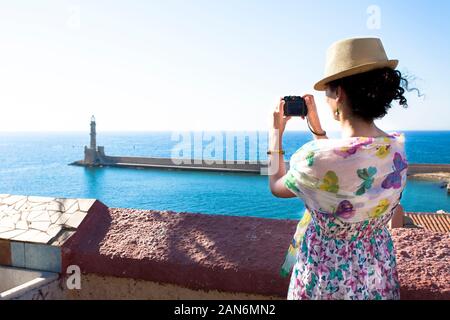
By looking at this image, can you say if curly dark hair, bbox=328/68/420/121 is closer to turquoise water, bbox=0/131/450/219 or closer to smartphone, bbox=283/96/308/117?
smartphone, bbox=283/96/308/117

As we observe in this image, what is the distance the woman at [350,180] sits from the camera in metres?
1.26

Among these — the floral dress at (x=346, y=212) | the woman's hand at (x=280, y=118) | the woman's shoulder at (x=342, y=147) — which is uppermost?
the woman's hand at (x=280, y=118)

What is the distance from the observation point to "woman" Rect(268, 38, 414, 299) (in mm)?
1259

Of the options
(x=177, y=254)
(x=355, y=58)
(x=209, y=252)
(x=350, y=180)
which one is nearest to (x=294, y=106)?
(x=355, y=58)

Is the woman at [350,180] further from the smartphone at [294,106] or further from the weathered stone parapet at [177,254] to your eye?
the weathered stone parapet at [177,254]

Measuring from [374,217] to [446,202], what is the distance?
58293mm

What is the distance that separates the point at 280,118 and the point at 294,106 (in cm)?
9

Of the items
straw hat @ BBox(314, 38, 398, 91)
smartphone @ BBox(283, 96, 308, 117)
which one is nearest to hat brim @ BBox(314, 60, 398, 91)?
straw hat @ BBox(314, 38, 398, 91)

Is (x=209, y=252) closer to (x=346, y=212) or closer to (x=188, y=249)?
(x=188, y=249)

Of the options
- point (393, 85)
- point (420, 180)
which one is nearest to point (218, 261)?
→ point (393, 85)

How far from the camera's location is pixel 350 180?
125 centimetres

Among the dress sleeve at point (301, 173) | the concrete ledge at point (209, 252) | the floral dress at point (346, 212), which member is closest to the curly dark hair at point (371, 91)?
the floral dress at point (346, 212)

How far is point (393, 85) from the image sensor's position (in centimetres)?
136

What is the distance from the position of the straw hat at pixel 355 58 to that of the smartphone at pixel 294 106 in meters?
0.19
